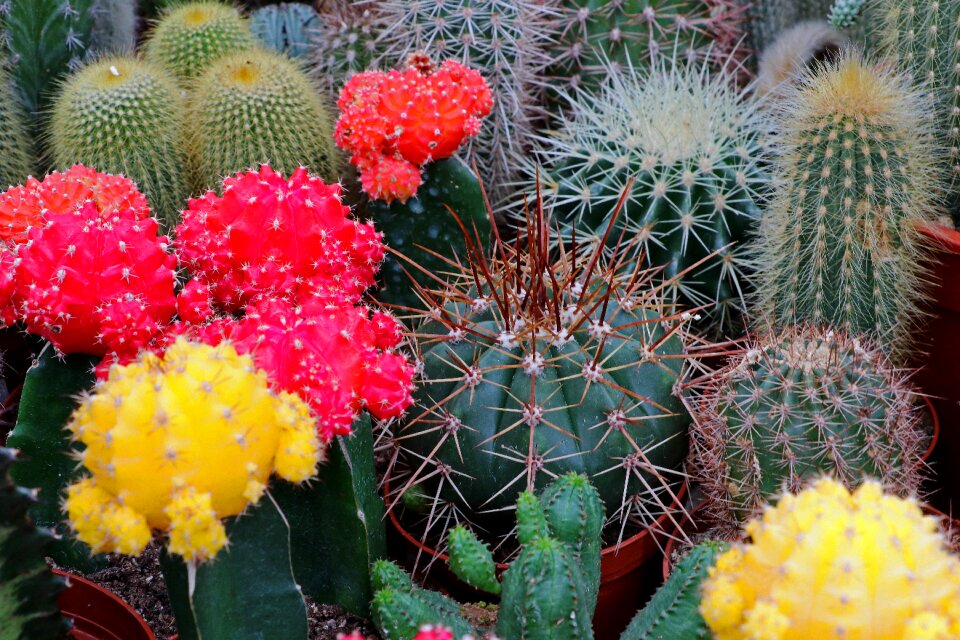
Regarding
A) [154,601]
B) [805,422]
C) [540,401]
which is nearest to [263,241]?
[540,401]

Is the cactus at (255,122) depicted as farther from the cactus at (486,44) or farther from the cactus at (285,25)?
the cactus at (285,25)

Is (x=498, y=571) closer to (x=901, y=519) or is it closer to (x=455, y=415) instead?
(x=455, y=415)

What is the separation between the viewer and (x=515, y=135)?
228 centimetres

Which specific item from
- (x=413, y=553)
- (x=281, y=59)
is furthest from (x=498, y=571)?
(x=281, y=59)

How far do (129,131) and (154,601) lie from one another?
107 centimetres

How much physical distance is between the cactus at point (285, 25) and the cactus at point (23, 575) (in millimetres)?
2122

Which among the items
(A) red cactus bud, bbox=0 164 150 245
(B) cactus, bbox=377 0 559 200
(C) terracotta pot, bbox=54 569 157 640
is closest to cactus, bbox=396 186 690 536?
(C) terracotta pot, bbox=54 569 157 640

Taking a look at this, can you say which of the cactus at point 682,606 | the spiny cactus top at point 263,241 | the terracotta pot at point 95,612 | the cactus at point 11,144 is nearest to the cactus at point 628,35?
the spiny cactus top at point 263,241

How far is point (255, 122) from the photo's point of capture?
194cm

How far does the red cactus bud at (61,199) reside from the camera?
1.49 meters

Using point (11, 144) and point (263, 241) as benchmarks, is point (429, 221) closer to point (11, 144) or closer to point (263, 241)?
point (263, 241)

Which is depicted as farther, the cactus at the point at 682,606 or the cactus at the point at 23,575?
the cactus at the point at 682,606

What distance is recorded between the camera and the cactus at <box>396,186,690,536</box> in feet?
4.71

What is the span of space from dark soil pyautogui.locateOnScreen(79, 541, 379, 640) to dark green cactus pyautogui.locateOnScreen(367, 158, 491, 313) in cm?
70
